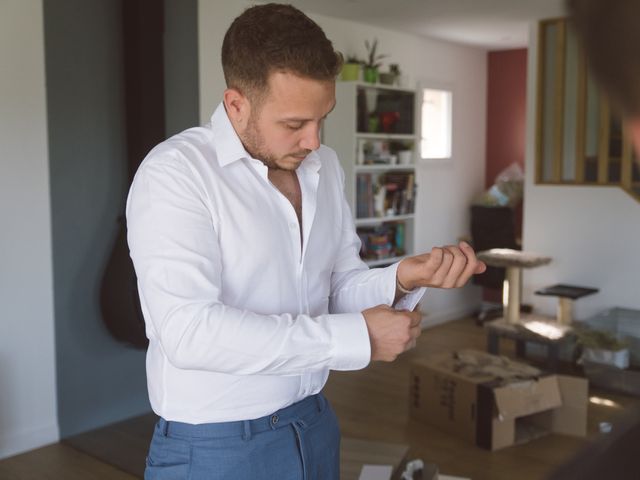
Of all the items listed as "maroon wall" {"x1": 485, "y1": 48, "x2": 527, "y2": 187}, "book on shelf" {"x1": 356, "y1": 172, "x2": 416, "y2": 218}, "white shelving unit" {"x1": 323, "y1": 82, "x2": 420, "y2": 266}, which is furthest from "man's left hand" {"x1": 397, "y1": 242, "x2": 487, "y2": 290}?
"maroon wall" {"x1": 485, "y1": 48, "x2": 527, "y2": 187}

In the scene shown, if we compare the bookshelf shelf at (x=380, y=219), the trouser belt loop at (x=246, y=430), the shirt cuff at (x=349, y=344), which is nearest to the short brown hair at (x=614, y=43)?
the shirt cuff at (x=349, y=344)

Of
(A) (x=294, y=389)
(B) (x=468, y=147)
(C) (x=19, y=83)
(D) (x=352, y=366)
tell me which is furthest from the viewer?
(B) (x=468, y=147)

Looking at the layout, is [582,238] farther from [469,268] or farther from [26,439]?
[469,268]

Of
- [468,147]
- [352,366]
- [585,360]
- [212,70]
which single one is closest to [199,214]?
[352,366]

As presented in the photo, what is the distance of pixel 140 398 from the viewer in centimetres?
442

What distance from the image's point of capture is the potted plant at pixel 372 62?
5844 mm

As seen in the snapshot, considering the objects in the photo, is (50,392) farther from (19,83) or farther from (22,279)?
(19,83)

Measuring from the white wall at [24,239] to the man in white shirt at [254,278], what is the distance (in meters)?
2.68

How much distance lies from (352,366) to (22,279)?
3074mm

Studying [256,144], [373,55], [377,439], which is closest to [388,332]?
[256,144]

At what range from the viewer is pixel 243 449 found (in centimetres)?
134

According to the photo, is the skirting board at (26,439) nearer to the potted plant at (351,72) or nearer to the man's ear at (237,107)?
the man's ear at (237,107)

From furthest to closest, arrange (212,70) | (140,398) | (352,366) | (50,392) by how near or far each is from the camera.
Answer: (212,70)
(140,398)
(50,392)
(352,366)

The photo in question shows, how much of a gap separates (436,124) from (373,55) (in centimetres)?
147
